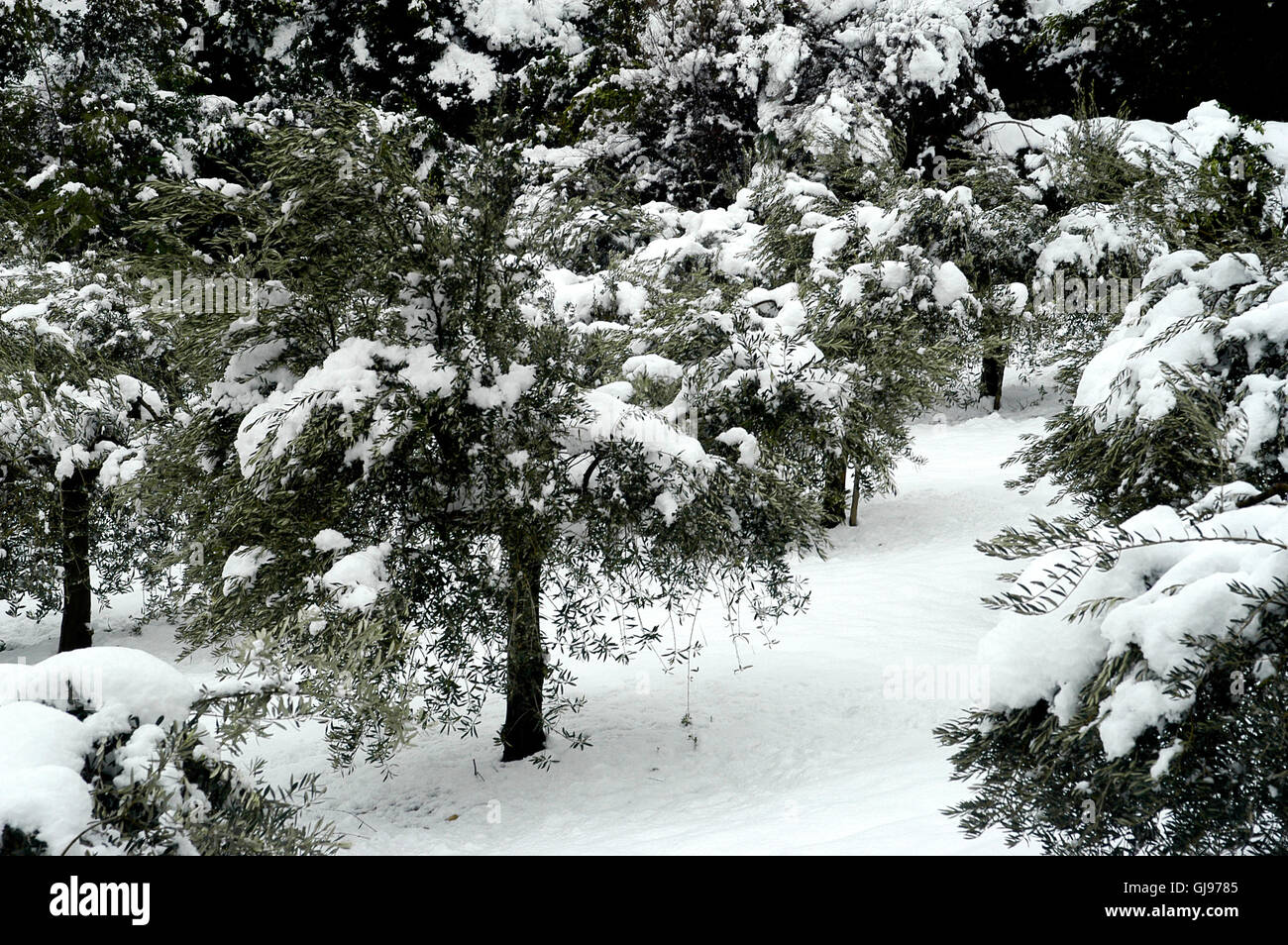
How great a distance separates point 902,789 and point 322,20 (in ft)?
110

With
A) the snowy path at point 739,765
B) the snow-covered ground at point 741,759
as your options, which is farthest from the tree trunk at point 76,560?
the snowy path at point 739,765

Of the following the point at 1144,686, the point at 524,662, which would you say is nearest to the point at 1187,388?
the point at 1144,686

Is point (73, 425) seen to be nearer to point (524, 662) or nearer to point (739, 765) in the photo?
point (524, 662)

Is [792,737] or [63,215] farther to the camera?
[63,215]

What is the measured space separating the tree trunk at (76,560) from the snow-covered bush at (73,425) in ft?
0.04

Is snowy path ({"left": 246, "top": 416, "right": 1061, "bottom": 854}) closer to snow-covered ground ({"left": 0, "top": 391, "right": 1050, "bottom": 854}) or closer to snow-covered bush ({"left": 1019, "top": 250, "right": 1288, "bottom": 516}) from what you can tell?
snow-covered ground ({"left": 0, "top": 391, "right": 1050, "bottom": 854})

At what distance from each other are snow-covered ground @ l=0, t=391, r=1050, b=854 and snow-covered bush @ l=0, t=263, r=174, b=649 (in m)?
1.68

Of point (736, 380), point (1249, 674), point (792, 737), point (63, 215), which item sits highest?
point (63, 215)

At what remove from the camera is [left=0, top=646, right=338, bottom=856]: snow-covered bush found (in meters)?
2.45

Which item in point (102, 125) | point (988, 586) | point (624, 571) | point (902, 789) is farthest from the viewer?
point (102, 125)

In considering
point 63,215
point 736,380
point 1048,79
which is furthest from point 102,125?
point 1048,79

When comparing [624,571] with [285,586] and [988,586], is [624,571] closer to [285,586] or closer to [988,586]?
[285,586]

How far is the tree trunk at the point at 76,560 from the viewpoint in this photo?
33.5ft

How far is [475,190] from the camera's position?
21.1 feet
